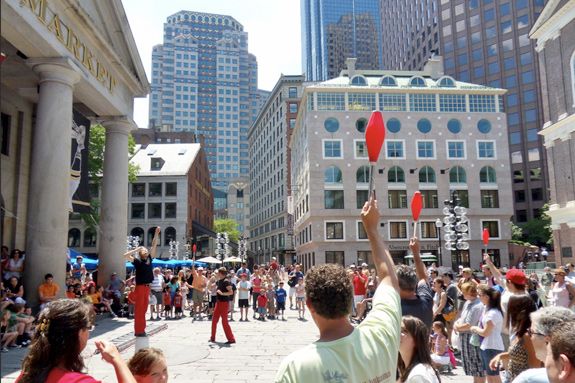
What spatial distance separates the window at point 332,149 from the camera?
55812 mm

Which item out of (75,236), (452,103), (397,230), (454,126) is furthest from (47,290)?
(452,103)

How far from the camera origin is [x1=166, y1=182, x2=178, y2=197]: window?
6162 centimetres

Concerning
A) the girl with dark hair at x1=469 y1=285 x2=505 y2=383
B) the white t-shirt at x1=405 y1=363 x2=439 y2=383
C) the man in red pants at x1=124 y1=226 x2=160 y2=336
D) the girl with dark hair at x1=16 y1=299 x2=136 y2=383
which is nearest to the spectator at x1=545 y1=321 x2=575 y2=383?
the white t-shirt at x1=405 y1=363 x2=439 y2=383

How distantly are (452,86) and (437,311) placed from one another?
176 feet

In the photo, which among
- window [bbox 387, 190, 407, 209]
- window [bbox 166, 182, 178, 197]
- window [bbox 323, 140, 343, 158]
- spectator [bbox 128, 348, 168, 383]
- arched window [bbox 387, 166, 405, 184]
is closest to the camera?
spectator [bbox 128, 348, 168, 383]

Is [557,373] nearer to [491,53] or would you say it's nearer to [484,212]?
[484,212]

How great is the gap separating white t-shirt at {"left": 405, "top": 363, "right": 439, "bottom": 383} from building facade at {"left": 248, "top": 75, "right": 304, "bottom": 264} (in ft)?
230

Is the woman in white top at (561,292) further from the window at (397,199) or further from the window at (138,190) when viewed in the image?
the window at (138,190)

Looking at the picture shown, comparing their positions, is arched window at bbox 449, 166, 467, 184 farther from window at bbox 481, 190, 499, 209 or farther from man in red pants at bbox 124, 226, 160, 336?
man in red pants at bbox 124, 226, 160, 336

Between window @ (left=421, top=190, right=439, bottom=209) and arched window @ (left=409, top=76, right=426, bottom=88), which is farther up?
arched window @ (left=409, top=76, right=426, bottom=88)

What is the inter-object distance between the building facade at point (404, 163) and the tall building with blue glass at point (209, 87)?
125m

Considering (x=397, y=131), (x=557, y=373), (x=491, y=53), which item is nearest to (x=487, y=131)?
(x=397, y=131)

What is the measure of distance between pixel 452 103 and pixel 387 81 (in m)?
8.43

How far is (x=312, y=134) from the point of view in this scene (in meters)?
55.4
